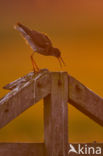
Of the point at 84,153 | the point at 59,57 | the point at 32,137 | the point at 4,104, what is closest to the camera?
the point at 4,104

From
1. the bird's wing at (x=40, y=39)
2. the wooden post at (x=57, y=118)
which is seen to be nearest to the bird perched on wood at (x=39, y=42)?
the bird's wing at (x=40, y=39)

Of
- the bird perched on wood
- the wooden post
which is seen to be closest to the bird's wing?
the bird perched on wood

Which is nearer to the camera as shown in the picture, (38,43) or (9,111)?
A: (9,111)

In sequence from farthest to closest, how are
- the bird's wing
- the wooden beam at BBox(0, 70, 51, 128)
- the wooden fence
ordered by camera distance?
the bird's wing < the wooden fence < the wooden beam at BBox(0, 70, 51, 128)

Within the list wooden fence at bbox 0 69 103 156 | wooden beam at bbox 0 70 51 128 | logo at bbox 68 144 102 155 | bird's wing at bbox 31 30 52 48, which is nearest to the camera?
wooden beam at bbox 0 70 51 128

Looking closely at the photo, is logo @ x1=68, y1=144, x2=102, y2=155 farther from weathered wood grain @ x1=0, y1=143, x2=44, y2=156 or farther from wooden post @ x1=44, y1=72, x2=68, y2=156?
weathered wood grain @ x1=0, y1=143, x2=44, y2=156

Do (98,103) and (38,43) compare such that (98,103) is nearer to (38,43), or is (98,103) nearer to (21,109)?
(21,109)

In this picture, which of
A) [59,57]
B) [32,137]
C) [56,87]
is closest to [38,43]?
[59,57]

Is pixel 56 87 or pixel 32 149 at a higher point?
pixel 56 87
